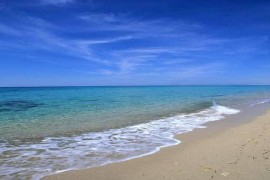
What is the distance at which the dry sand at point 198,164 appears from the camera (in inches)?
243

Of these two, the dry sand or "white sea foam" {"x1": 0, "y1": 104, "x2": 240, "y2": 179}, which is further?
"white sea foam" {"x1": 0, "y1": 104, "x2": 240, "y2": 179}

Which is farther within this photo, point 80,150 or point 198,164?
point 80,150

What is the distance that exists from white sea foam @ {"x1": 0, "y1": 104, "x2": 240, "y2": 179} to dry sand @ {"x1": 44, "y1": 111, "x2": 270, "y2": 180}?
20.9 inches

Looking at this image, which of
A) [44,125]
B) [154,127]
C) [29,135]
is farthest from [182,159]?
[44,125]

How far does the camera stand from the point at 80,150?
870cm

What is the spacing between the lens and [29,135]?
36.8 feet

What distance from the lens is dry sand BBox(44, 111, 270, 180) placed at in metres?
6.17

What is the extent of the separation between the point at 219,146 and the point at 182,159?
6.79 ft

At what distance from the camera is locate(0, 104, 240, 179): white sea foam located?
22.6ft

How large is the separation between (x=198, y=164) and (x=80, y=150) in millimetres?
3689

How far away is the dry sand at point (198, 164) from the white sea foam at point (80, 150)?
0.53 meters

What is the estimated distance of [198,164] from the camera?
7000mm

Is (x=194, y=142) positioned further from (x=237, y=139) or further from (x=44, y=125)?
(x=44, y=125)

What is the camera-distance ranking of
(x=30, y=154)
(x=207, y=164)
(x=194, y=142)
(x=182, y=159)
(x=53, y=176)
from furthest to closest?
(x=194, y=142)
(x=30, y=154)
(x=182, y=159)
(x=207, y=164)
(x=53, y=176)
